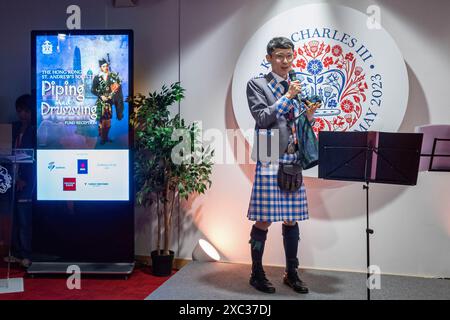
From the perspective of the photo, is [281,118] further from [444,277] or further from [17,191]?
[17,191]

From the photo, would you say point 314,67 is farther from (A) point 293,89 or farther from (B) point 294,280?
(B) point 294,280

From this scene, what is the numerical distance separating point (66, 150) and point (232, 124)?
1526mm

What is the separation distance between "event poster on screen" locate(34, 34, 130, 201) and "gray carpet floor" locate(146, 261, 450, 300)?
3.12ft

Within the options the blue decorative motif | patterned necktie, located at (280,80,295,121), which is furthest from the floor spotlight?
the blue decorative motif

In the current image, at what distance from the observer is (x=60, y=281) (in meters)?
3.80

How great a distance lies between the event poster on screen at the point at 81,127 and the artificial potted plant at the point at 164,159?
16 cm

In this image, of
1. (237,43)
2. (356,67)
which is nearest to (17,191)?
(237,43)

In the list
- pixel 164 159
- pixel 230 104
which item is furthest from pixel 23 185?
pixel 230 104

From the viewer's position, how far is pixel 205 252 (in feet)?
13.6

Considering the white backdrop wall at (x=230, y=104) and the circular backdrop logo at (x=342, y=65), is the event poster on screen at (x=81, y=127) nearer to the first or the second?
the white backdrop wall at (x=230, y=104)

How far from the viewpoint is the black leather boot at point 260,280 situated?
3397mm

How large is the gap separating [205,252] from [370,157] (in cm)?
194

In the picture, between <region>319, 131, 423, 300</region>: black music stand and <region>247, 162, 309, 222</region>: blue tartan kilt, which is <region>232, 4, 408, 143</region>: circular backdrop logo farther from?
<region>319, 131, 423, 300</region>: black music stand

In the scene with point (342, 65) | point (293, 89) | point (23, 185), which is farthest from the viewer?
point (23, 185)
